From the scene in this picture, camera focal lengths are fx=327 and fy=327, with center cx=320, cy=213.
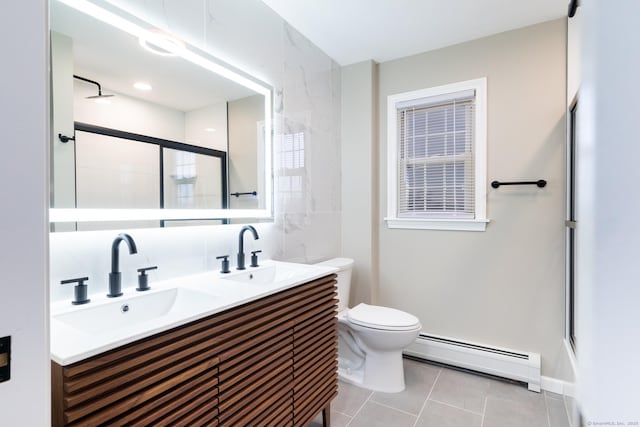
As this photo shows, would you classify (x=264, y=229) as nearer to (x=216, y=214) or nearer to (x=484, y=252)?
(x=216, y=214)

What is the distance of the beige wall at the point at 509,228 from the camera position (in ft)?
7.39

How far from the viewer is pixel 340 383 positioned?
7.65 feet

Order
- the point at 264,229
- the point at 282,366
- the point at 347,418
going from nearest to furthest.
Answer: the point at 282,366, the point at 347,418, the point at 264,229

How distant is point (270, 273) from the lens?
6.24 feet

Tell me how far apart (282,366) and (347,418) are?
82 cm

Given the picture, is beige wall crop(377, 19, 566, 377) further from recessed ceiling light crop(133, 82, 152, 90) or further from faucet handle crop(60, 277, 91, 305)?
faucet handle crop(60, 277, 91, 305)

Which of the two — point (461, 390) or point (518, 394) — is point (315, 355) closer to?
point (461, 390)

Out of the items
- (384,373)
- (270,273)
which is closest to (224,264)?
(270,273)

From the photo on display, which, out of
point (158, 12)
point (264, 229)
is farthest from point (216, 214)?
point (158, 12)

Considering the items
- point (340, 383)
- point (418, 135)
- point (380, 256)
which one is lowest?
point (340, 383)

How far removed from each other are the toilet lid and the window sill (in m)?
0.77

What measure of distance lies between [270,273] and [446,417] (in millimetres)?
1344

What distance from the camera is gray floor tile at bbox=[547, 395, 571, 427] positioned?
1.86m

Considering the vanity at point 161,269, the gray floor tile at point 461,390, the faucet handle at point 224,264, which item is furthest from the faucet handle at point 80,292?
the gray floor tile at point 461,390
